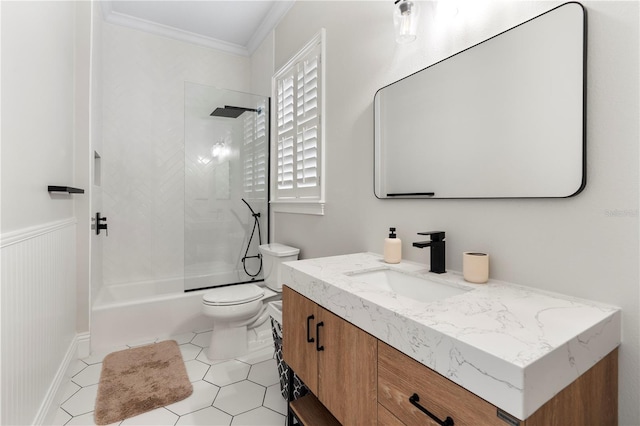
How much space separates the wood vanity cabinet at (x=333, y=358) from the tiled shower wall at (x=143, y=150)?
2415mm

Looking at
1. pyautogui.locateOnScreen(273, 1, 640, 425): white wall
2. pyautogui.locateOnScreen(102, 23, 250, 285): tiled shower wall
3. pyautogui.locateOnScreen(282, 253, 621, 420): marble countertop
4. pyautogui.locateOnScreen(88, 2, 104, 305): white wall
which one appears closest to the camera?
pyautogui.locateOnScreen(282, 253, 621, 420): marble countertop

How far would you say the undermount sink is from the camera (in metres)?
1.18

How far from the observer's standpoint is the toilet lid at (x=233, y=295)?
2.22m

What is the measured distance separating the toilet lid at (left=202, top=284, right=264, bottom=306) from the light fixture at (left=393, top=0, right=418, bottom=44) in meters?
1.88

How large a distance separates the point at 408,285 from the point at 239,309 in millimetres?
1369

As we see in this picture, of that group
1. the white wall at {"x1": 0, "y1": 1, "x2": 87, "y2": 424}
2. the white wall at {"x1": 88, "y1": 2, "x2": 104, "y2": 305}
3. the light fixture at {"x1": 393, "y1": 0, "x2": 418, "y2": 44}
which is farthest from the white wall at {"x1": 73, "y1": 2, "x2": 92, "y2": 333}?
the light fixture at {"x1": 393, "y1": 0, "x2": 418, "y2": 44}

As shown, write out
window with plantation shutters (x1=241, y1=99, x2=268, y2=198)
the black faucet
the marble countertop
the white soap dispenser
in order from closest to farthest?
the marble countertop → the black faucet → the white soap dispenser → window with plantation shutters (x1=241, y1=99, x2=268, y2=198)

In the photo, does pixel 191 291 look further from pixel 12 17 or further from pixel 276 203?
pixel 12 17

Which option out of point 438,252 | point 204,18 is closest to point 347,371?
point 438,252

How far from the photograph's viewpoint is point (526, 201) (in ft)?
3.49

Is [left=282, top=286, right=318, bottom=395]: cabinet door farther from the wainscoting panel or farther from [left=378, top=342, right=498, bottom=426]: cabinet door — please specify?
the wainscoting panel

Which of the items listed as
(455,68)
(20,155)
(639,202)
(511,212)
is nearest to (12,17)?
(20,155)

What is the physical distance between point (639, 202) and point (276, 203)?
2.35m

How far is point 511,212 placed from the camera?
1105 mm
